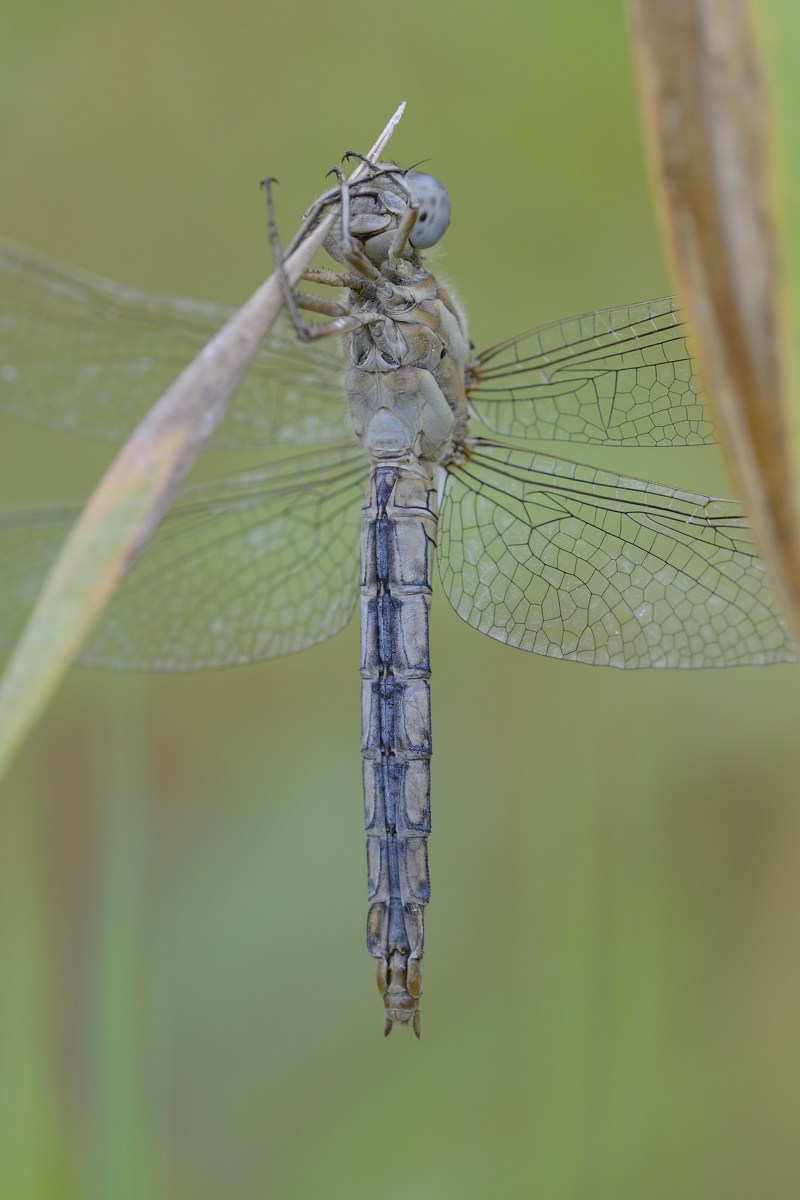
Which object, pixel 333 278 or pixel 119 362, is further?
pixel 119 362

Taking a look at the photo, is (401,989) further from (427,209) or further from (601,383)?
(427,209)

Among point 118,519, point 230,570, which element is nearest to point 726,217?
point 118,519

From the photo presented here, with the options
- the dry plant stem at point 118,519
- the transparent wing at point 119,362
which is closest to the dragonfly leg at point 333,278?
the transparent wing at point 119,362

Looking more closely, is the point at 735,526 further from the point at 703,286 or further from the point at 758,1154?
the point at 758,1154

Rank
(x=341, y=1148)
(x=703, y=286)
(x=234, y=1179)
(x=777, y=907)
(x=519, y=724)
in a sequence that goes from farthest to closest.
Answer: (x=519, y=724) → (x=777, y=907) → (x=234, y=1179) → (x=341, y=1148) → (x=703, y=286)

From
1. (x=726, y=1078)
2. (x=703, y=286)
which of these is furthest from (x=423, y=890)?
(x=703, y=286)

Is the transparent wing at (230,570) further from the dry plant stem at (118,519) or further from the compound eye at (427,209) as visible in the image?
the dry plant stem at (118,519)
